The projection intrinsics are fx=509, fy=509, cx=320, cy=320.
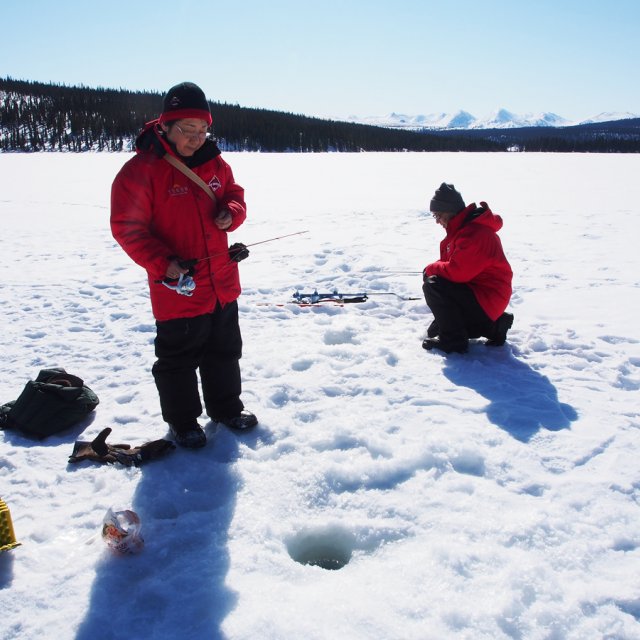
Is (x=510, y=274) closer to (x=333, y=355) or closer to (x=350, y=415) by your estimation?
(x=333, y=355)

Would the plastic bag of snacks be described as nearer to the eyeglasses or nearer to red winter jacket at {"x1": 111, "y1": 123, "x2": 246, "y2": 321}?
red winter jacket at {"x1": 111, "y1": 123, "x2": 246, "y2": 321}

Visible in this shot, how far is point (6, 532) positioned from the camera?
7.59 feet

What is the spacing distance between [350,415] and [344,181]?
17.6 metres

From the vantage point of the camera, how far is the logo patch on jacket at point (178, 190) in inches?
110

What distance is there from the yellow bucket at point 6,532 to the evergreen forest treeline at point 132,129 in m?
71.6

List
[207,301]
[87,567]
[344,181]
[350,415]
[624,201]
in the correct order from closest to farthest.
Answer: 1. [87,567]
2. [207,301]
3. [350,415]
4. [624,201]
5. [344,181]

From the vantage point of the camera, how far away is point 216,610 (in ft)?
6.77

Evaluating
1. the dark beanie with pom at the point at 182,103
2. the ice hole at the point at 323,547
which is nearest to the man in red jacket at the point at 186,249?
the dark beanie with pom at the point at 182,103

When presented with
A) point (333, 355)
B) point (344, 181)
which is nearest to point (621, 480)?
point (333, 355)

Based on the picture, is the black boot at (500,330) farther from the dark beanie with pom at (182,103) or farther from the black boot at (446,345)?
the dark beanie with pom at (182,103)

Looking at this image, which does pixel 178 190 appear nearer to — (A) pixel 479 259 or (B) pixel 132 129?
(A) pixel 479 259

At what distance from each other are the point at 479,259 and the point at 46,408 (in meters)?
3.39

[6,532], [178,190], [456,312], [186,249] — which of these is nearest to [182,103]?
[178,190]

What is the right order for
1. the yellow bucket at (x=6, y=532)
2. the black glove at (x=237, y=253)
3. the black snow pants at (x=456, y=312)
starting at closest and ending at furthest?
1. the yellow bucket at (x=6, y=532)
2. the black glove at (x=237, y=253)
3. the black snow pants at (x=456, y=312)
